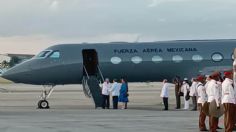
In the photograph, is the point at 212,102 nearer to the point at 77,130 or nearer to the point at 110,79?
the point at 77,130

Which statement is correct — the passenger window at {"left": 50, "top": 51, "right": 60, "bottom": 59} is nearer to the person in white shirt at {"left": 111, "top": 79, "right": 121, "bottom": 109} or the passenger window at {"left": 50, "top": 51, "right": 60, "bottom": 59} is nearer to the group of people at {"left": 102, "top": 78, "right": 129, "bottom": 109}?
the group of people at {"left": 102, "top": 78, "right": 129, "bottom": 109}

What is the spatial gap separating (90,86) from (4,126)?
12.1 metres

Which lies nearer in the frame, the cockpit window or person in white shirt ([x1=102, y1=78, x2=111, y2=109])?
person in white shirt ([x1=102, y1=78, x2=111, y2=109])

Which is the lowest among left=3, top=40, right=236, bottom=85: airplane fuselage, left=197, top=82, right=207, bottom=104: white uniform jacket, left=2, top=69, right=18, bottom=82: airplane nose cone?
left=197, top=82, right=207, bottom=104: white uniform jacket

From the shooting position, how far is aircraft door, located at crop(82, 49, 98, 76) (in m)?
31.7

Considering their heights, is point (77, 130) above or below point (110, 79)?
below

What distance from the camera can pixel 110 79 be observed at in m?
31.9

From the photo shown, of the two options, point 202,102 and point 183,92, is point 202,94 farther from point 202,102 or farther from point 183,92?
point 183,92

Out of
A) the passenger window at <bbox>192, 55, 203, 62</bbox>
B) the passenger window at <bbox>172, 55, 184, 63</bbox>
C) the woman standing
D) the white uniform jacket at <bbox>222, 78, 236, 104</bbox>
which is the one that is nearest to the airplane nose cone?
the woman standing

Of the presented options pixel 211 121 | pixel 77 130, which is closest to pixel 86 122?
pixel 77 130

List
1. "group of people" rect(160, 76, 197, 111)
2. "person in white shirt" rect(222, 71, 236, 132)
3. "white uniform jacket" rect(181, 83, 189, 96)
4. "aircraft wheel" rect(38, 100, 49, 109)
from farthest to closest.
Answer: "aircraft wheel" rect(38, 100, 49, 109), "white uniform jacket" rect(181, 83, 189, 96), "group of people" rect(160, 76, 197, 111), "person in white shirt" rect(222, 71, 236, 132)

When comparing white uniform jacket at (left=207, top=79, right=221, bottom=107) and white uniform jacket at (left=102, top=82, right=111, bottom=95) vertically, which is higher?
white uniform jacket at (left=102, top=82, right=111, bottom=95)

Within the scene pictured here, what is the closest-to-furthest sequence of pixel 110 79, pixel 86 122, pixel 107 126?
pixel 107 126
pixel 86 122
pixel 110 79

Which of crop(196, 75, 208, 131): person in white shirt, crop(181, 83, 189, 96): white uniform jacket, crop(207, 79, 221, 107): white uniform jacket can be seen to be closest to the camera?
crop(207, 79, 221, 107): white uniform jacket
